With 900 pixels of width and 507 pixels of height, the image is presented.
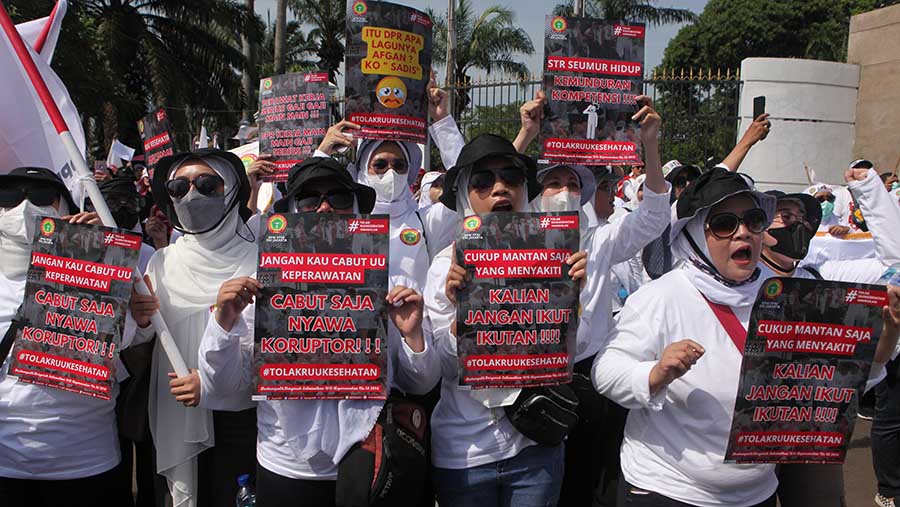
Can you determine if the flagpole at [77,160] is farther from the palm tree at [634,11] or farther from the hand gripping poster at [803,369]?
the palm tree at [634,11]

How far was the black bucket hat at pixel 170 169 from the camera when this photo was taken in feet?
11.4

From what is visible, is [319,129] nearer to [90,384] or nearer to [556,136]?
[556,136]

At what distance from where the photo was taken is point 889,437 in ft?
16.7

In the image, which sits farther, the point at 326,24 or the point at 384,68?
the point at 326,24

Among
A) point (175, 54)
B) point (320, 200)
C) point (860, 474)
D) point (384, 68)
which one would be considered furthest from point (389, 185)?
point (175, 54)

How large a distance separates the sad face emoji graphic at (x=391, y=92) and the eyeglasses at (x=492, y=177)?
138cm

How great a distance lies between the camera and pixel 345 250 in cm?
278

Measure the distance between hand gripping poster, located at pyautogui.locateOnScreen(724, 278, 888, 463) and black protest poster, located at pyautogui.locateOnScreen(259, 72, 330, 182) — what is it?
359 cm

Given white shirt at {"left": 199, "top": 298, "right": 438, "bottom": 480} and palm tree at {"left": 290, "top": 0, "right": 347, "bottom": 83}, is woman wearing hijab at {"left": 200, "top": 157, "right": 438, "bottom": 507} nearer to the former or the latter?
white shirt at {"left": 199, "top": 298, "right": 438, "bottom": 480}

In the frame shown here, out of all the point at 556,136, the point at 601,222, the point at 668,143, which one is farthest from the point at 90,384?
the point at 668,143

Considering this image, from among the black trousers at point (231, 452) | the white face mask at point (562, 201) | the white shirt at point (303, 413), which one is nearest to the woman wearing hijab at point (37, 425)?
the black trousers at point (231, 452)

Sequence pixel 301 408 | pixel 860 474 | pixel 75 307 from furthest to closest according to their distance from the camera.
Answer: pixel 860 474 → pixel 75 307 → pixel 301 408

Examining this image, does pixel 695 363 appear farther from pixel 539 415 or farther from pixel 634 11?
pixel 634 11

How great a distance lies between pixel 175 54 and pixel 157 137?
21037 millimetres
